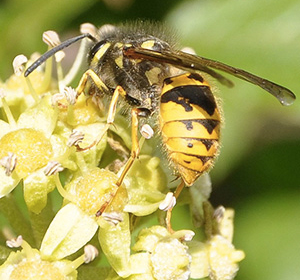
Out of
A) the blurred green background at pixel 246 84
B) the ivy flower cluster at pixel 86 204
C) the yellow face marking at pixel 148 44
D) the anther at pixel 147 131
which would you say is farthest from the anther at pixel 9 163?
the blurred green background at pixel 246 84

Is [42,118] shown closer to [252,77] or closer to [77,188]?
[77,188]

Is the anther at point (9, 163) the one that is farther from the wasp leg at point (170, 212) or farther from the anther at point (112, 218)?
the wasp leg at point (170, 212)

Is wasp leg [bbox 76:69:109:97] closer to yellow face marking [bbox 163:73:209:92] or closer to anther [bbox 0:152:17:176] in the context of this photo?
yellow face marking [bbox 163:73:209:92]

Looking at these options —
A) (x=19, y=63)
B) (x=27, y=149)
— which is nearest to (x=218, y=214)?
(x=27, y=149)

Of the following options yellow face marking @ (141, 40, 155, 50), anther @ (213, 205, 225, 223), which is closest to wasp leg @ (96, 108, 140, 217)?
yellow face marking @ (141, 40, 155, 50)

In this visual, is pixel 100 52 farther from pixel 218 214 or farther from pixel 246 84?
pixel 246 84

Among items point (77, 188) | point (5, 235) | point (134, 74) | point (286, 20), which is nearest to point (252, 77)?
→ point (134, 74)
